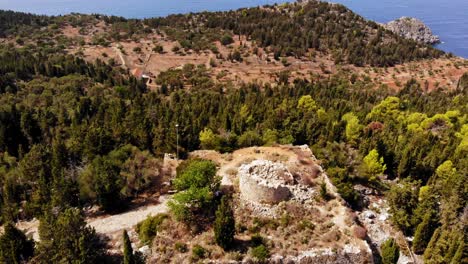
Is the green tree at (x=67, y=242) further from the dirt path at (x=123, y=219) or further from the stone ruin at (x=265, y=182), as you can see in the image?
the stone ruin at (x=265, y=182)

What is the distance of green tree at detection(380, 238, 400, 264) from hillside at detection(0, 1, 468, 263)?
0.13m

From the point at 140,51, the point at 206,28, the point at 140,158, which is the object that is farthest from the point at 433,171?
the point at 206,28

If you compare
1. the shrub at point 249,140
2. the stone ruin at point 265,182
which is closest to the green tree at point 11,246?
the stone ruin at point 265,182

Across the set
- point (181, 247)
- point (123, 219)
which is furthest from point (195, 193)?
point (123, 219)

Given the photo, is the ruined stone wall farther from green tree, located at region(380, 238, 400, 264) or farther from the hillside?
green tree, located at region(380, 238, 400, 264)

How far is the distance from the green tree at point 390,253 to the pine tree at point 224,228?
1512 centimetres

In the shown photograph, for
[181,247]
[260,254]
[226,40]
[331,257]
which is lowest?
[331,257]

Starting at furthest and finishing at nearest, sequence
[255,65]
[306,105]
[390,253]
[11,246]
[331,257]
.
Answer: [255,65], [306,105], [390,253], [331,257], [11,246]

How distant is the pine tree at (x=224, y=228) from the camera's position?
30703 millimetres

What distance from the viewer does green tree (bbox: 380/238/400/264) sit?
33562mm

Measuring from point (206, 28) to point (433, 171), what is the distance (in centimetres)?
11822

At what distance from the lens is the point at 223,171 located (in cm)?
4197

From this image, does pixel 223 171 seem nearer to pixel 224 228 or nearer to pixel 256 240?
pixel 256 240

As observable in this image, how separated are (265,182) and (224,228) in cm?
735
